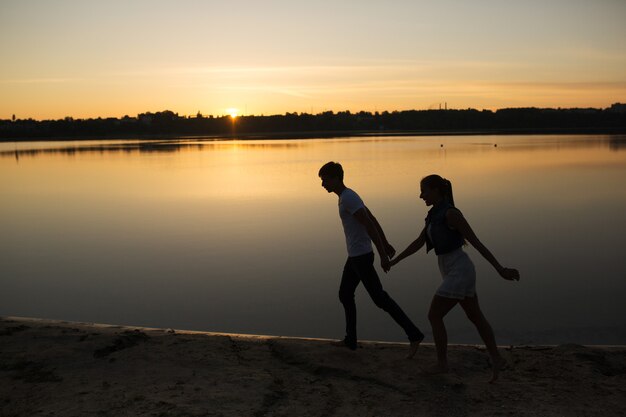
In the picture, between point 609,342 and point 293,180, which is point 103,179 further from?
point 609,342

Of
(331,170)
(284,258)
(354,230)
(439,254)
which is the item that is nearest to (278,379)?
(354,230)

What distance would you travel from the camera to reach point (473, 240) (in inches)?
174

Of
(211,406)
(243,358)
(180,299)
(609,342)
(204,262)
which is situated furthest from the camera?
(204,262)

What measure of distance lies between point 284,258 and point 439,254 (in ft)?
20.4

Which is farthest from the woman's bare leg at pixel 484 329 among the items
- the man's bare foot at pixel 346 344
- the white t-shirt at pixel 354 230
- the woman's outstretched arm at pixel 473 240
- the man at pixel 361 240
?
the man's bare foot at pixel 346 344

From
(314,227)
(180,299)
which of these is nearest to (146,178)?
(314,227)

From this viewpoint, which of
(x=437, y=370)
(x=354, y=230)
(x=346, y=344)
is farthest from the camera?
(x=346, y=344)

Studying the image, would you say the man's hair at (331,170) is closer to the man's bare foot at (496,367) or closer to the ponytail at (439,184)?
the ponytail at (439,184)

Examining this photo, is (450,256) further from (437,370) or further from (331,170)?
(331,170)

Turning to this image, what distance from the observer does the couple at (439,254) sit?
4.58 metres

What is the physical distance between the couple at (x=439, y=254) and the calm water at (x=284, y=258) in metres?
1.63

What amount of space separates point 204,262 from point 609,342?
6.60 m

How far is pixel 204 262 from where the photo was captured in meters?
10.5

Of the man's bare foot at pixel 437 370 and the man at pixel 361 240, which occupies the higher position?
the man at pixel 361 240
